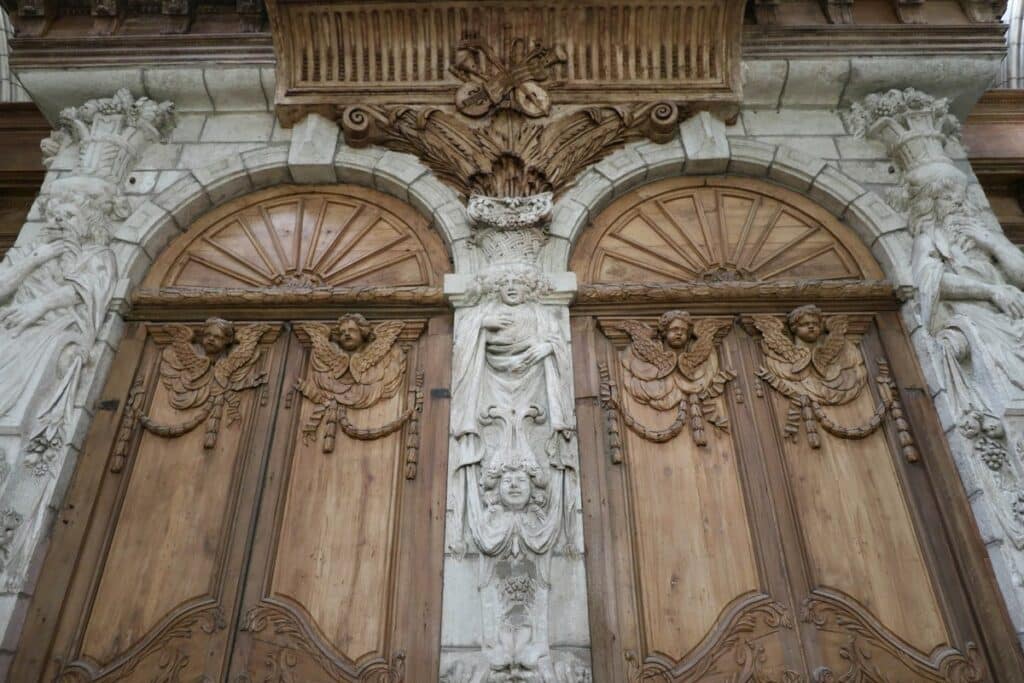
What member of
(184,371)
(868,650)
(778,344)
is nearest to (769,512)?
(868,650)

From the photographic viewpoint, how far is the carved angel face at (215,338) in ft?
13.8

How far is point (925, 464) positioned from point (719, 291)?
4.99 feet

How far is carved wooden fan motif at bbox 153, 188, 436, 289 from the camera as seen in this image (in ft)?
14.8

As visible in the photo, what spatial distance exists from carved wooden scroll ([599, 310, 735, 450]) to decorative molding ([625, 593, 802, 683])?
0.94m

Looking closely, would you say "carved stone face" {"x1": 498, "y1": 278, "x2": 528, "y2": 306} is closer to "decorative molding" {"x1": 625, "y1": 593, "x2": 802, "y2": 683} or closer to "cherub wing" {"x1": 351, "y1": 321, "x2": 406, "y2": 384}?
"cherub wing" {"x1": 351, "y1": 321, "x2": 406, "y2": 384}

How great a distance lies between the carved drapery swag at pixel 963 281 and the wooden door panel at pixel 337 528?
292 centimetres

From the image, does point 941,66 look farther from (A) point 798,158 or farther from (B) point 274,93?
(B) point 274,93

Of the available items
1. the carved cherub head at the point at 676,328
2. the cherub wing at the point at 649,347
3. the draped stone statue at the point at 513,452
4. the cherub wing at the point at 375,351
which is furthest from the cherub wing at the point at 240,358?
the carved cherub head at the point at 676,328

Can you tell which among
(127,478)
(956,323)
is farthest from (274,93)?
(956,323)

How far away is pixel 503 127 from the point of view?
472cm

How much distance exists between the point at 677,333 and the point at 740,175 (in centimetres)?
151

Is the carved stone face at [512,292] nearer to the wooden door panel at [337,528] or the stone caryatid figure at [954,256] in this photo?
the wooden door panel at [337,528]

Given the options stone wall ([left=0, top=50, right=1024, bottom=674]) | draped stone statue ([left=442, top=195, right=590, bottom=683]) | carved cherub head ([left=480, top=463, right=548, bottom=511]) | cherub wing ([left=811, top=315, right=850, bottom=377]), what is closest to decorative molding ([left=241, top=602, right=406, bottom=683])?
draped stone statue ([left=442, top=195, right=590, bottom=683])

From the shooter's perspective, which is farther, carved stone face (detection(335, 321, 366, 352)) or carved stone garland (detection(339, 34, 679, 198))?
carved stone garland (detection(339, 34, 679, 198))
